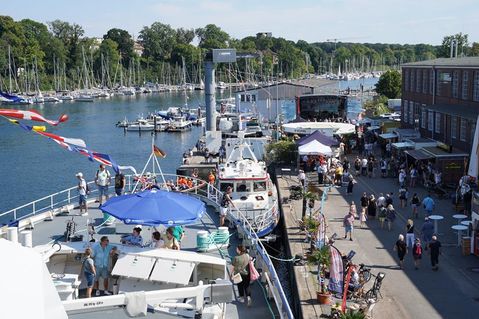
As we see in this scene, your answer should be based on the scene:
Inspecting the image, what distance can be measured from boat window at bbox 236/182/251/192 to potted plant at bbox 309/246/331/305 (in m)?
7.51

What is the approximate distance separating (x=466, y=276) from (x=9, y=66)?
141 meters

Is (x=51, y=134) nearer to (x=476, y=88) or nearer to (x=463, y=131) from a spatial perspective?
(x=476, y=88)

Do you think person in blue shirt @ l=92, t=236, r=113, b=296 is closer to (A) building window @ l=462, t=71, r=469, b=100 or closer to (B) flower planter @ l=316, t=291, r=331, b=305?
(B) flower planter @ l=316, t=291, r=331, b=305

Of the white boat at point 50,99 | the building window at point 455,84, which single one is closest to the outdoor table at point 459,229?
the building window at point 455,84

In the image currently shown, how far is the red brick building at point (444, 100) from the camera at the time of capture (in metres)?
35.7

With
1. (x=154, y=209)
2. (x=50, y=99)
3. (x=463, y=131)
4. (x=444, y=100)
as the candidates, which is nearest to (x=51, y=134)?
(x=154, y=209)

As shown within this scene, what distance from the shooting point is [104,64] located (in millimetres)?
180500

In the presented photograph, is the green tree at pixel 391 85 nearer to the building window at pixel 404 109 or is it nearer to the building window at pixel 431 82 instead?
the building window at pixel 404 109

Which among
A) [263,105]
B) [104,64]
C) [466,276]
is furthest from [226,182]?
[104,64]

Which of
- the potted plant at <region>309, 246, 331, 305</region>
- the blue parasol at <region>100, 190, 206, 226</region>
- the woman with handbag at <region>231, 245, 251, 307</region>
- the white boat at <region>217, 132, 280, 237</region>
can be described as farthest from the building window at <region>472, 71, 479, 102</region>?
the woman with handbag at <region>231, 245, 251, 307</region>

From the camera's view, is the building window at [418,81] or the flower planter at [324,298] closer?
the flower planter at [324,298]

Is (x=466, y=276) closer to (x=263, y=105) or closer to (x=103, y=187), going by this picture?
(x=103, y=187)

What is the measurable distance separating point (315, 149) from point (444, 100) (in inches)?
375

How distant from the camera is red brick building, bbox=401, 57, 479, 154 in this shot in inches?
1406
